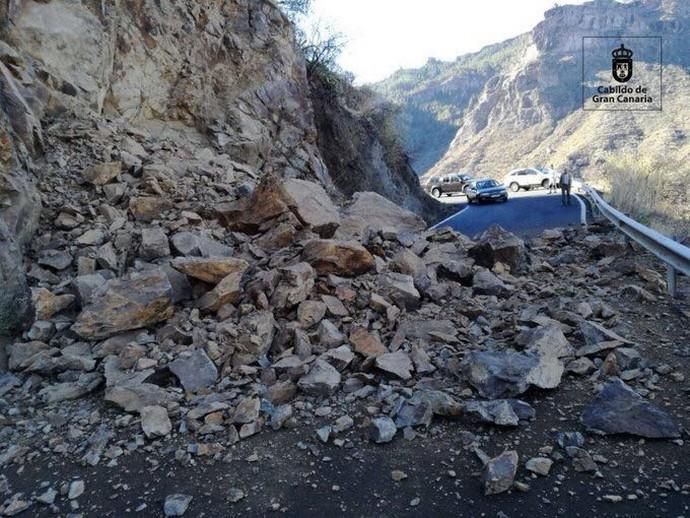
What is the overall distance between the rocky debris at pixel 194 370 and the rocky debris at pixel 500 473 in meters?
1.99

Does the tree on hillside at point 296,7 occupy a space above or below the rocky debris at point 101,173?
above

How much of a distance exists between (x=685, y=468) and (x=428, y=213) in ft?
65.7

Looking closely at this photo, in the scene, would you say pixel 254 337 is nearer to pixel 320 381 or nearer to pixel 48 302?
pixel 320 381

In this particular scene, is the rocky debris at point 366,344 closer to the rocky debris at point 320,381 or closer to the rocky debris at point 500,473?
the rocky debris at point 320,381

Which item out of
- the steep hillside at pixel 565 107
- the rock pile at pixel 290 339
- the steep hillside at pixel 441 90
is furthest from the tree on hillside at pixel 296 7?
the steep hillside at pixel 441 90

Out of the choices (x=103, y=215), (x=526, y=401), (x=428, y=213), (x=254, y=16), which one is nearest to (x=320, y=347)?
(x=526, y=401)

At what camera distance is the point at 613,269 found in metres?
5.52

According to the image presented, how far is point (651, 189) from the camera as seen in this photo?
47.8ft

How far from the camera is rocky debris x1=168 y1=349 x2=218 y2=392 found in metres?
3.32

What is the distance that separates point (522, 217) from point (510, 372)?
13.9m

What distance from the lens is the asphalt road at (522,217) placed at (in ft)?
43.6

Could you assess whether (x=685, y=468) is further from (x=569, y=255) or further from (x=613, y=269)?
(x=569, y=255)

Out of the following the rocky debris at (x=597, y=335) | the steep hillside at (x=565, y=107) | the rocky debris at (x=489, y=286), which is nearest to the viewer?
the rocky debris at (x=597, y=335)

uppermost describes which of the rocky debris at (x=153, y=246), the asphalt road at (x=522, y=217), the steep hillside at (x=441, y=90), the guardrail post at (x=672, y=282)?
the steep hillside at (x=441, y=90)
